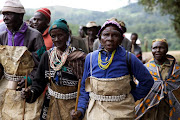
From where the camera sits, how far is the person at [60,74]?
3.70m

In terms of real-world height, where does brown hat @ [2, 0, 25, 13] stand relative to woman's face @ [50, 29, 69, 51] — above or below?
above

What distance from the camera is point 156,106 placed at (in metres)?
5.27

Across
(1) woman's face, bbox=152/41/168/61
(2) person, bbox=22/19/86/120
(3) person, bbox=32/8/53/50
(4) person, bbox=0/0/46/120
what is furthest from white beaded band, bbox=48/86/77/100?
(1) woman's face, bbox=152/41/168/61

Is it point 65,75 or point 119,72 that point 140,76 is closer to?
point 119,72

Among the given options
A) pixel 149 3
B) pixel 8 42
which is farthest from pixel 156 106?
pixel 149 3

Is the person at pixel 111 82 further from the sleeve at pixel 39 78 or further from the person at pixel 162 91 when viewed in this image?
the person at pixel 162 91

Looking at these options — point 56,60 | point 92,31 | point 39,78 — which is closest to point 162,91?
point 56,60

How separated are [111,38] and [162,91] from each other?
8.00 ft

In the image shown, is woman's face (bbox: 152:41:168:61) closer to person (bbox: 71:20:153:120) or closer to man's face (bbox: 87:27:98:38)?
person (bbox: 71:20:153:120)

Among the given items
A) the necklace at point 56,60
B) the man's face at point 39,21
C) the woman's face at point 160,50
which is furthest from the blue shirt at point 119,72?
the man's face at point 39,21

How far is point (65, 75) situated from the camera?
3725 millimetres

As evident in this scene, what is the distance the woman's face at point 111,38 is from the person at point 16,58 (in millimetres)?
1192

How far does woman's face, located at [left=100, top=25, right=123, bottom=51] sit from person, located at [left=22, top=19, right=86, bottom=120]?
0.60 metres

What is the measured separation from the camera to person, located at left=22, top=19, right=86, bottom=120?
146 inches
